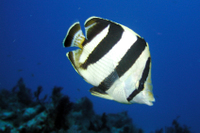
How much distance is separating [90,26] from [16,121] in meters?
3.84

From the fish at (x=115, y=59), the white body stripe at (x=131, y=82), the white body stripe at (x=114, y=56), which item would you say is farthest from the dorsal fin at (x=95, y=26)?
the white body stripe at (x=131, y=82)

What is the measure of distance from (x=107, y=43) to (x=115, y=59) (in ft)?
0.41

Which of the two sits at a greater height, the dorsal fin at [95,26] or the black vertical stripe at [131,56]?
the dorsal fin at [95,26]

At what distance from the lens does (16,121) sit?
3.80 meters

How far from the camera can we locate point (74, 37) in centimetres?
101

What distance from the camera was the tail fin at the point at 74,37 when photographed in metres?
0.99

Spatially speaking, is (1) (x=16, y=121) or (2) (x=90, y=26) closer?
(2) (x=90, y=26)

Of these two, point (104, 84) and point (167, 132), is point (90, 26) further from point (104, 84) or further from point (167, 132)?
point (167, 132)

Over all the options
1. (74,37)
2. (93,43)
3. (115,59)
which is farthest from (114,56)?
(74,37)

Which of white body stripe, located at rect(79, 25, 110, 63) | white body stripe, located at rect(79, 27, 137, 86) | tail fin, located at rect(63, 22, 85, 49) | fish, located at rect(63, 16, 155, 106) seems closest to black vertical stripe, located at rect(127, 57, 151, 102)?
fish, located at rect(63, 16, 155, 106)

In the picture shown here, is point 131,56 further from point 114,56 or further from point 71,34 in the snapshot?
point 71,34

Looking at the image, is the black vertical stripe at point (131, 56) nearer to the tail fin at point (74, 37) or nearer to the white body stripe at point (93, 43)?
the white body stripe at point (93, 43)

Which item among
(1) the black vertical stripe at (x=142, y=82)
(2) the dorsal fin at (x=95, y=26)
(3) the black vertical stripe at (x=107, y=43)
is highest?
(2) the dorsal fin at (x=95, y=26)

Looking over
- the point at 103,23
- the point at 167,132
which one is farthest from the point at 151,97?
the point at 167,132
